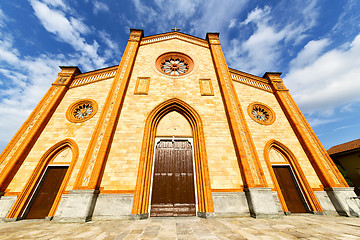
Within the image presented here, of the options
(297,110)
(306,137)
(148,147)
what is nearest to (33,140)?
(148,147)

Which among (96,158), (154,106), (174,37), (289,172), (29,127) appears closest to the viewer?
(96,158)

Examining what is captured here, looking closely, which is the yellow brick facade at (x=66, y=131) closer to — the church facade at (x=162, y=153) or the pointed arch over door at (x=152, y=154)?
the church facade at (x=162, y=153)

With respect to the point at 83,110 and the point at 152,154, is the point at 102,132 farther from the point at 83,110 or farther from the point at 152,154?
the point at 83,110

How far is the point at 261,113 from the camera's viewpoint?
984 cm

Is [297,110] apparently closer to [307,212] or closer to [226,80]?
[226,80]

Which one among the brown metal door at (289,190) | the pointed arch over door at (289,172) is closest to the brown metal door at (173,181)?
the pointed arch over door at (289,172)

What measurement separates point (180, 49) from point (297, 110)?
10856mm

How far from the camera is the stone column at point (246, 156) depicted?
5531mm

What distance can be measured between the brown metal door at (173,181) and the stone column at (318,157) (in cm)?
727

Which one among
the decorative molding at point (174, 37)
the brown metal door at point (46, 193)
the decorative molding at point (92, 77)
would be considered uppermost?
the decorative molding at point (174, 37)

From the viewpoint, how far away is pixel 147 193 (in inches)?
246

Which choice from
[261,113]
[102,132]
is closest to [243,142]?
[261,113]

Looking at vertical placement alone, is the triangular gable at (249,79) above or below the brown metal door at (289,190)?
above

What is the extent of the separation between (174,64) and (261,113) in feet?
26.6
